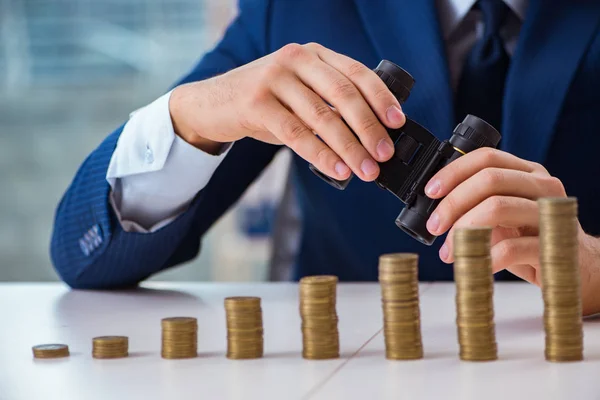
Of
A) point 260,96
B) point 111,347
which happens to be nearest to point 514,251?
point 260,96

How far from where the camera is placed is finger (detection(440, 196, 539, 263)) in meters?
1.21

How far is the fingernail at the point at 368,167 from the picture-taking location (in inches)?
49.6

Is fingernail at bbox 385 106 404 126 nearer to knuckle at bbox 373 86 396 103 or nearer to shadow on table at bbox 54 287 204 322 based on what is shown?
knuckle at bbox 373 86 396 103

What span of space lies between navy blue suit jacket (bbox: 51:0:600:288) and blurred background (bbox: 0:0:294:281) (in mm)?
3817

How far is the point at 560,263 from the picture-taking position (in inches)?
41.7

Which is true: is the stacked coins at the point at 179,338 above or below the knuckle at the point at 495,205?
below

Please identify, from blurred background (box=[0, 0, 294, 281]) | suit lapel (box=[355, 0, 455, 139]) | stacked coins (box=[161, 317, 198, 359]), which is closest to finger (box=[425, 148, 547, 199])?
stacked coins (box=[161, 317, 198, 359])

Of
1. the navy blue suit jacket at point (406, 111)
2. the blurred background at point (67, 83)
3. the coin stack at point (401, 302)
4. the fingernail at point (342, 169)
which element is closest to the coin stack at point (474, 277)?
the coin stack at point (401, 302)

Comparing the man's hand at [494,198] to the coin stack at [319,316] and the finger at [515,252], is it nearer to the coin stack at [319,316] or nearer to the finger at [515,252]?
the finger at [515,252]

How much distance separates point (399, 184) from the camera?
4.17 ft

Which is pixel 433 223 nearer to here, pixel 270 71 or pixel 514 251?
pixel 514 251

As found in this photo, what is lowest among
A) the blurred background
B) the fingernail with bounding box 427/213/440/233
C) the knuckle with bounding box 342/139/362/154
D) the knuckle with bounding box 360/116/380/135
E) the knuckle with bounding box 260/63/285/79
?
the fingernail with bounding box 427/213/440/233

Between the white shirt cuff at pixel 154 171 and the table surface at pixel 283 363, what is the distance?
0.72 ft

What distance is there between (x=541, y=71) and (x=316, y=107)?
68 centimetres
